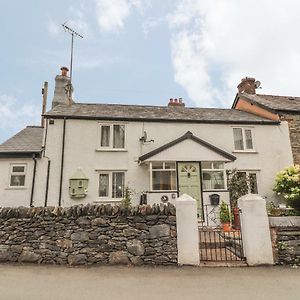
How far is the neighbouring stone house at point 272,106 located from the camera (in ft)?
53.5

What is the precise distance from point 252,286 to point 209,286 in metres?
0.94

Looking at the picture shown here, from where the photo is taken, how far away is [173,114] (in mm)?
17031

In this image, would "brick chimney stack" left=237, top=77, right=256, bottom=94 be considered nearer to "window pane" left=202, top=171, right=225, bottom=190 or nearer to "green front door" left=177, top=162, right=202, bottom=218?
"window pane" left=202, top=171, right=225, bottom=190

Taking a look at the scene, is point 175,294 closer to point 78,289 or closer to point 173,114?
point 78,289

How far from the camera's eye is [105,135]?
50.1 ft

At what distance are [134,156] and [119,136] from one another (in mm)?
1519

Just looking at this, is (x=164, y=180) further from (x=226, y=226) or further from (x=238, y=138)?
(x=238, y=138)

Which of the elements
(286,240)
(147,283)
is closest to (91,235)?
(147,283)

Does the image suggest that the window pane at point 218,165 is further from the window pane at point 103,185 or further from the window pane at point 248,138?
the window pane at point 103,185

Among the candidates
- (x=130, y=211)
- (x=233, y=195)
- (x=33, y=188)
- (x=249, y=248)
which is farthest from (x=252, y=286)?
(x=33, y=188)

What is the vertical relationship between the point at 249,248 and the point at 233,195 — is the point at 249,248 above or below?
below

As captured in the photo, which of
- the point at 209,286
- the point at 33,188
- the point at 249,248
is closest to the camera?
the point at 209,286

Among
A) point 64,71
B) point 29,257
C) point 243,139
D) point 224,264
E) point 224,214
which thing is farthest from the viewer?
point 64,71

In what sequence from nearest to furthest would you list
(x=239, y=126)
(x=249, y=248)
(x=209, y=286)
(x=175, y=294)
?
1. (x=175, y=294)
2. (x=209, y=286)
3. (x=249, y=248)
4. (x=239, y=126)
